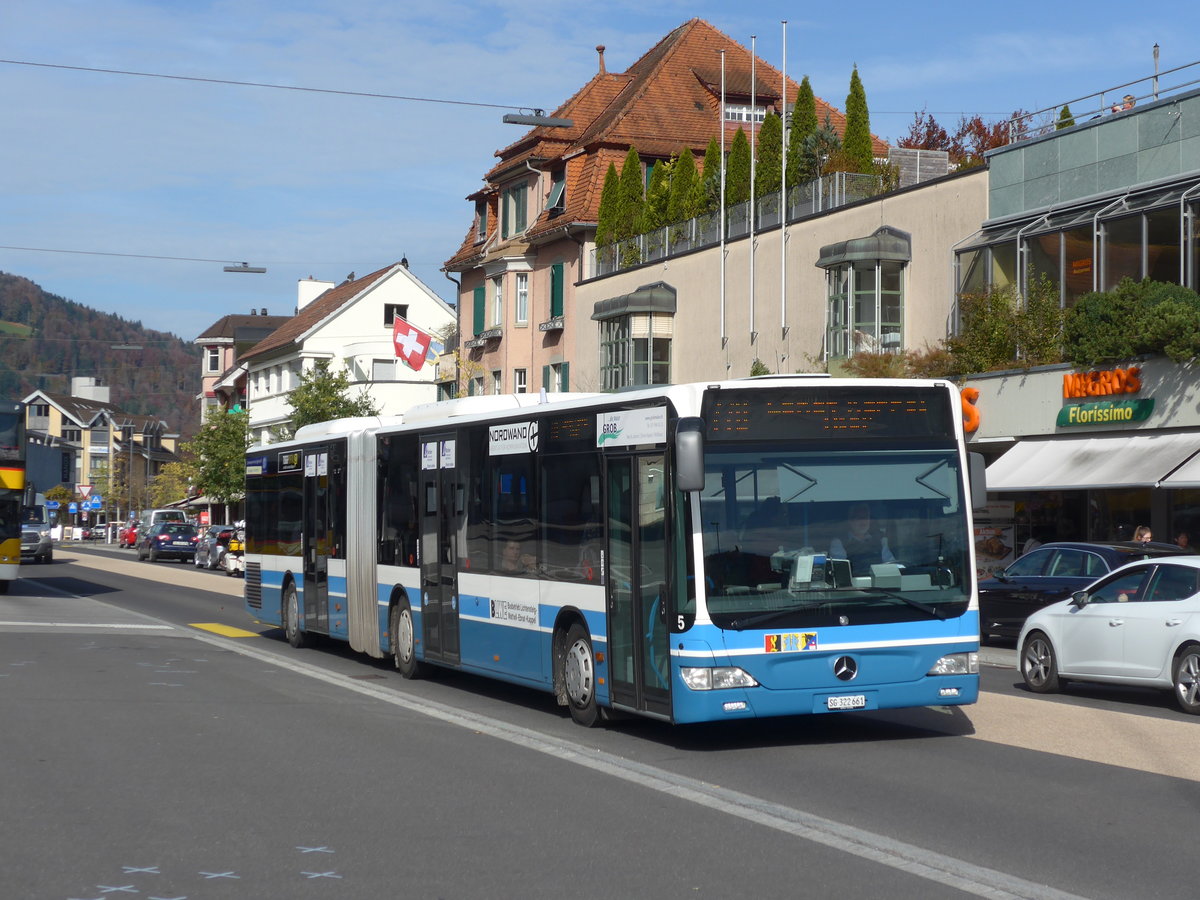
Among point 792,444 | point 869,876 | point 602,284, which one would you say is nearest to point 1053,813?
point 869,876

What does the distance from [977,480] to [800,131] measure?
31.6m

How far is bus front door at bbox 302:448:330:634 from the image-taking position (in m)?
20.5

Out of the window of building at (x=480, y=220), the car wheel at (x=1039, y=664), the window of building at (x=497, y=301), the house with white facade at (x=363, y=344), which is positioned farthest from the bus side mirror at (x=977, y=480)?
the house with white facade at (x=363, y=344)

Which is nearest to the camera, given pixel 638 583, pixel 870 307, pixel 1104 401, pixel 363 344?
pixel 638 583

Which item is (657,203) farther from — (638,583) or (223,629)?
(638,583)

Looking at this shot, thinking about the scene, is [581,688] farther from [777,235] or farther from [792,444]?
[777,235]

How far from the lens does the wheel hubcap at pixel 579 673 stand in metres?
13.1

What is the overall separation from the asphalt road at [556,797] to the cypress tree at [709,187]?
29568 mm

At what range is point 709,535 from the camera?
11.4 meters

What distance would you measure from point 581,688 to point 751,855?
17.5 ft

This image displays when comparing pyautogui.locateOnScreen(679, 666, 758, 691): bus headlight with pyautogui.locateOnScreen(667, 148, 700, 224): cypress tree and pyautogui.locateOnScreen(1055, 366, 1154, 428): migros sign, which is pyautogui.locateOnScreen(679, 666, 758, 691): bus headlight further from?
pyautogui.locateOnScreen(667, 148, 700, 224): cypress tree

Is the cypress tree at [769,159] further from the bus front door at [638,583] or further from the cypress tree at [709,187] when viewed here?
the bus front door at [638,583]

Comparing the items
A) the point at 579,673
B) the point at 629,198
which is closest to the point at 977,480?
the point at 579,673

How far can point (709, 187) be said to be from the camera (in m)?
44.4
